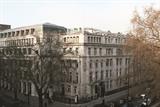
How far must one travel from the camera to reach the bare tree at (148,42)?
28594 millimetres

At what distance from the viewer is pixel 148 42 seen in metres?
28.9

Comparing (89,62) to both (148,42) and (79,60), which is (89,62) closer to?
(79,60)

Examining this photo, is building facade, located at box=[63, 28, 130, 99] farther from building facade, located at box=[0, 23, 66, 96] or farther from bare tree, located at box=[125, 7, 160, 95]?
bare tree, located at box=[125, 7, 160, 95]

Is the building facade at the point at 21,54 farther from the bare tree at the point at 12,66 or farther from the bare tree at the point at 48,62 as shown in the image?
the bare tree at the point at 48,62

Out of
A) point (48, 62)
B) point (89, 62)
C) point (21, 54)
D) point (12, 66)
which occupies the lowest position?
point (12, 66)

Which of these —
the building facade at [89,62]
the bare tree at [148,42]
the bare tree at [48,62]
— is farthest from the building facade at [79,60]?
the bare tree at [148,42]

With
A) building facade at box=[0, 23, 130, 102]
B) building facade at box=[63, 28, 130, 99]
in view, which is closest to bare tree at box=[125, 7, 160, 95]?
building facade at box=[0, 23, 130, 102]

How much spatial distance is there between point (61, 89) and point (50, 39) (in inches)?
709

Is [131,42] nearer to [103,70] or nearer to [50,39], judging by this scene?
[50,39]

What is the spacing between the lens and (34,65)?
40969 mm

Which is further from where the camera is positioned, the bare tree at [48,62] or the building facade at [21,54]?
the building facade at [21,54]

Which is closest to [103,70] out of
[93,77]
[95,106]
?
[93,77]

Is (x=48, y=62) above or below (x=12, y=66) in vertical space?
above

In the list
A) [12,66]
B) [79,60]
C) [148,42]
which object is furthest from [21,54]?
[148,42]
